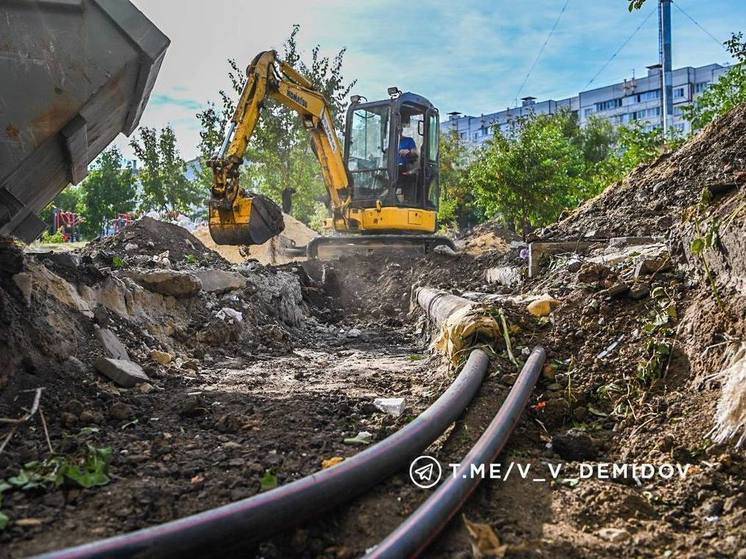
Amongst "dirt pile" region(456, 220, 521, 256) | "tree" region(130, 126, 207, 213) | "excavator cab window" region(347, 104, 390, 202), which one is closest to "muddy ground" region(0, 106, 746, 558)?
"excavator cab window" region(347, 104, 390, 202)

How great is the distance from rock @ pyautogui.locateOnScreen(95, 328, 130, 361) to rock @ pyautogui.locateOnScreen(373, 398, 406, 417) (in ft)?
6.82

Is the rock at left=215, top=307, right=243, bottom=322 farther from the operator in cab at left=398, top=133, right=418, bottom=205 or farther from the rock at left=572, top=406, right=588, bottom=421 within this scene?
the operator in cab at left=398, top=133, right=418, bottom=205

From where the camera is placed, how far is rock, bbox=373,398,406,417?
3871 millimetres

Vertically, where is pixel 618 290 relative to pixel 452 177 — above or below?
below

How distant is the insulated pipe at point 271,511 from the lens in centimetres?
183

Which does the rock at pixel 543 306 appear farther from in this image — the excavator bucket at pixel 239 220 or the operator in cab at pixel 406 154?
the operator in cab at pixel 406 154

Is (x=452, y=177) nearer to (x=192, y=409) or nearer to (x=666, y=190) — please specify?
(x=666, y=190)

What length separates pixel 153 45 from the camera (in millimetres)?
4500

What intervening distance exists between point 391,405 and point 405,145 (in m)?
11.1

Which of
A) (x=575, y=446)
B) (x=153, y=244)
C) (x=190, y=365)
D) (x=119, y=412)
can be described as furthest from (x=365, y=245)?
(x=575, y=446)

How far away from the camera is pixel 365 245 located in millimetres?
14531

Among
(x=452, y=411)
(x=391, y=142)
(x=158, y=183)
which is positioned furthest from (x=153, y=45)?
(x=158, y=183)

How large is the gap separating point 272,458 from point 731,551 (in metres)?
1.85

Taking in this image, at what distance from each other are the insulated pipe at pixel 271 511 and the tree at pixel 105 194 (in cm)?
2945
